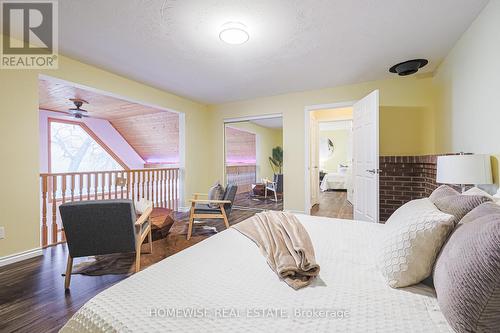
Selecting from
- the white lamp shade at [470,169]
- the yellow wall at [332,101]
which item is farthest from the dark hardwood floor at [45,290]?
the white lamp shade at [470,169]

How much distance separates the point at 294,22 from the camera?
214 cm

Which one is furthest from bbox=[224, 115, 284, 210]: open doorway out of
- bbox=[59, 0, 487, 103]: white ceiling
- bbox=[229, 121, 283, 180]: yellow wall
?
bbox=[59, 0, 487, 103]: white ceiling

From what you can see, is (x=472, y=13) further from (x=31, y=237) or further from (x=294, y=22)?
(x=31, y=237)

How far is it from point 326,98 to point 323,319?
12.9 ft

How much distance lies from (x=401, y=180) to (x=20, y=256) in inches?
200

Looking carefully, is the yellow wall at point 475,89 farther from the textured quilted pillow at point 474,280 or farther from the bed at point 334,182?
the bed at point 334,182

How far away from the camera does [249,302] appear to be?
2.78 feet

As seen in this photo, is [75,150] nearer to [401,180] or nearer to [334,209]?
[334,209]

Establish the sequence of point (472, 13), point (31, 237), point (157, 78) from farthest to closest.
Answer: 1. point (157, 78)
2. point (31, 237)
3. point (472, 13)

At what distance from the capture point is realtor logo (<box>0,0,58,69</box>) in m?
2.00

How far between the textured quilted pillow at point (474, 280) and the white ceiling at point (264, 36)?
6.47 feet

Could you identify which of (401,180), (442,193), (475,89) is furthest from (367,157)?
(442,193)

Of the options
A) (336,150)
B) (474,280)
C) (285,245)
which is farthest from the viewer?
(336,150)

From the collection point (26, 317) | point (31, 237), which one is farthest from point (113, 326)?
point (31, 237)
